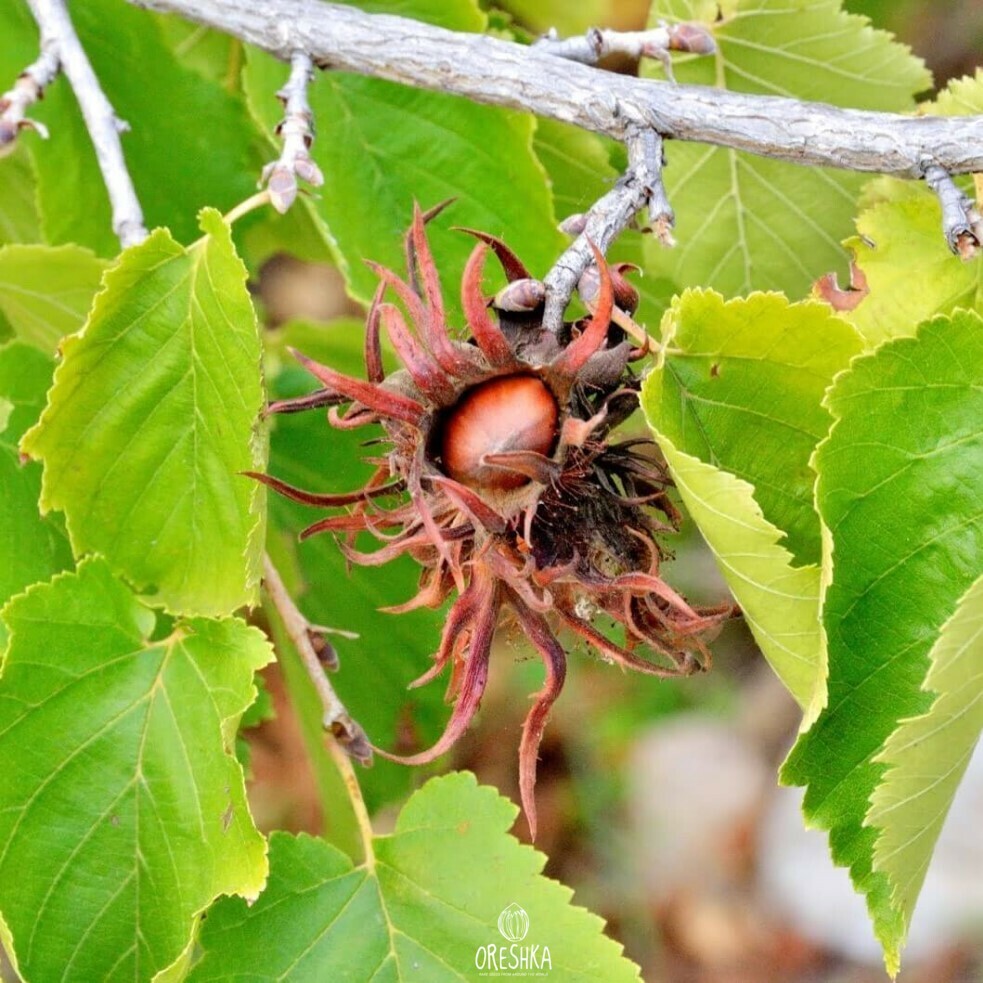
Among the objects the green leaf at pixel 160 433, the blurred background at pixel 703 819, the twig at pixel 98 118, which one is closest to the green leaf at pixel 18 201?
the twig at pixel 98 118

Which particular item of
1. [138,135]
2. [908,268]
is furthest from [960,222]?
[138,135]

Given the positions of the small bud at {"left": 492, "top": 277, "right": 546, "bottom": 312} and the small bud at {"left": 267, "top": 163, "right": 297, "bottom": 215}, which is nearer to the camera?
the small bud at {"left": 492, "top": 277, "right": 546, "bottom": 312}

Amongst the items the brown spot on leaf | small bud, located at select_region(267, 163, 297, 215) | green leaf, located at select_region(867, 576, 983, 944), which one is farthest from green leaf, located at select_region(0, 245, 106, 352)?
green leaf, located at select_region(867, 576, 983, 944)

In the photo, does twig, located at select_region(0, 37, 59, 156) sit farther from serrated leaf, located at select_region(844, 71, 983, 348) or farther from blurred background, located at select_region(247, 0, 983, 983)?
blurred background, located at select_region(247, 0, 983, 983)

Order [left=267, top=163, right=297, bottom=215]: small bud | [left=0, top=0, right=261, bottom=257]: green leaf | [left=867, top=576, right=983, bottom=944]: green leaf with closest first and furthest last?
[left=867, top=576, right=983, bottom=944]: green leaf
[left=267, top=163, right=297, bottom=215]: small bud
[left=0, top=0, right=261, bottom=257]: green leaf

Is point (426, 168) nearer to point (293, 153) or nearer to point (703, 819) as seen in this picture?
point (293, 153)
